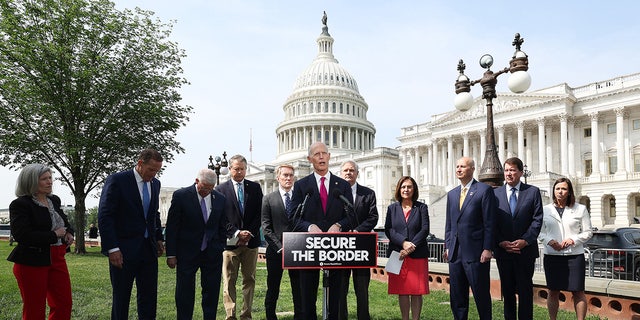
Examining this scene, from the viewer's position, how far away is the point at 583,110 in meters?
57.9

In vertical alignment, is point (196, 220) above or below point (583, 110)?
below

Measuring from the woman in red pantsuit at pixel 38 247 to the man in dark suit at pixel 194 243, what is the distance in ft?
4.66

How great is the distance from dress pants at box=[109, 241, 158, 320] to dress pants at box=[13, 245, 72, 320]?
597mm

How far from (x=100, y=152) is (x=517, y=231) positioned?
27.9 m

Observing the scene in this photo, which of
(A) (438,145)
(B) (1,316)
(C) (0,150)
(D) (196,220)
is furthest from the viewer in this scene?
(A) (438,145)

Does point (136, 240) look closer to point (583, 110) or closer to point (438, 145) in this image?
point (583, 110)

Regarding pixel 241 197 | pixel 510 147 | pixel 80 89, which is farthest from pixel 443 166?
pixel 241 197

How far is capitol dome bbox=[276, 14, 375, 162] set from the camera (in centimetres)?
11525

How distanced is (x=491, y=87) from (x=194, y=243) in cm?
976

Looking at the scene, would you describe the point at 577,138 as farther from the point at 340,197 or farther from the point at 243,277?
the point at 340,197

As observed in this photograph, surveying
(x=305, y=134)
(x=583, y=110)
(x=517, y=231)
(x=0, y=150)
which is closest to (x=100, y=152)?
(x=0, y=150)

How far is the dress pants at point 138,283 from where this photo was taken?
6836 millimetres

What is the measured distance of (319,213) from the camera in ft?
21.5

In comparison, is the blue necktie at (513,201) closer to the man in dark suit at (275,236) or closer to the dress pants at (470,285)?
the dress pants at (470,285)
